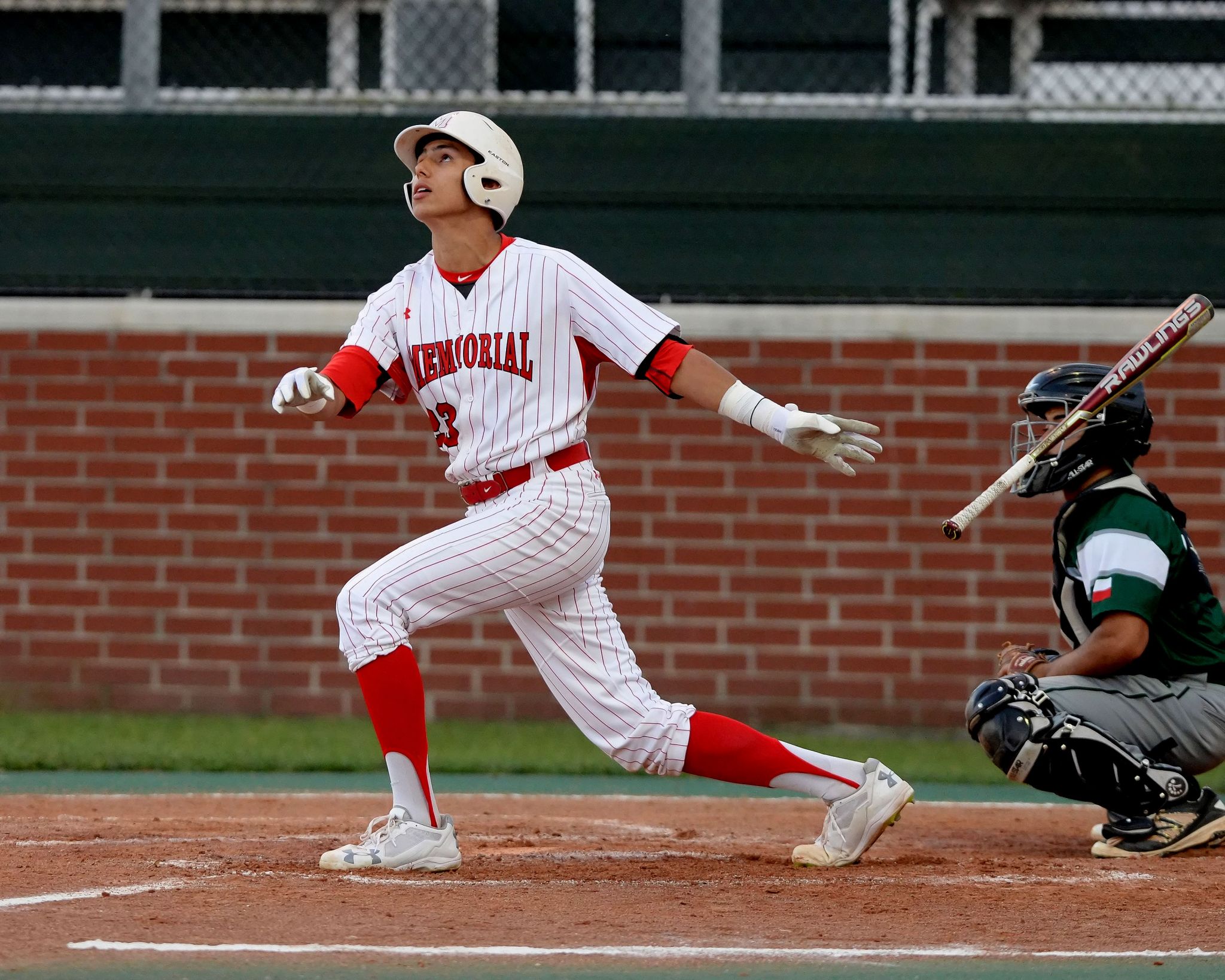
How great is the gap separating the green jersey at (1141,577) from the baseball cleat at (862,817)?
0.83 metres

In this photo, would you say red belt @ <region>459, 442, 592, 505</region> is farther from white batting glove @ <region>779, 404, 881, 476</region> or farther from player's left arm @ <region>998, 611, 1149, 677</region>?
player's left arm @ <region>998, 611, 1149, 677</region>

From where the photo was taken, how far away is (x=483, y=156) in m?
4.39

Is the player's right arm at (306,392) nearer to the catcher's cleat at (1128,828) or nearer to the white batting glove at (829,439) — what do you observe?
the white batting glove at (829,439)

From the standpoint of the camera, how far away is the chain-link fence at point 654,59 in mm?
8414

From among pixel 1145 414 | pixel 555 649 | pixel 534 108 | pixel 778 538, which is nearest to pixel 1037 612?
pixel 778 538

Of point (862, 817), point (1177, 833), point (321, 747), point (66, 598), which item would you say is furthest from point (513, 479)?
point (66, 598)

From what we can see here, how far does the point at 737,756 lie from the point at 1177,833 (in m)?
1.38

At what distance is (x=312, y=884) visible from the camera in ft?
13.0

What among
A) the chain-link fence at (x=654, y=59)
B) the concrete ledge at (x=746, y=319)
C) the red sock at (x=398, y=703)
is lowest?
the red sock at (x=398, y=703)

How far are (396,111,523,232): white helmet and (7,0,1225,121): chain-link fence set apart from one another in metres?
4.01

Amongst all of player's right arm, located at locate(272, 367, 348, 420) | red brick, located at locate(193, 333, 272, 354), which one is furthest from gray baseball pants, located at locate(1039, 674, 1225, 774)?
red brick, located at locate(193, 333, 272, 354)

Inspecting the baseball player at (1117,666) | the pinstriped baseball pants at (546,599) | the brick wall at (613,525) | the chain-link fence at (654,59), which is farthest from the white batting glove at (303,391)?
the chain-link fence at (654,59)

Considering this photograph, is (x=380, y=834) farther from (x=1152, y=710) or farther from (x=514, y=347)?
(x=1152, y=710)

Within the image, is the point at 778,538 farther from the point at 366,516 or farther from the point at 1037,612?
the point at 366,516
